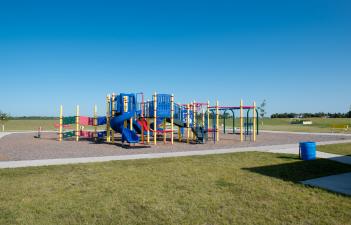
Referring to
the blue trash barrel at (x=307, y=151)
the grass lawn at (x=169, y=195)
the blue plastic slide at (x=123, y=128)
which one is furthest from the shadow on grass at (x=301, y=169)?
the blue plastic slide at (x=123, y=128)

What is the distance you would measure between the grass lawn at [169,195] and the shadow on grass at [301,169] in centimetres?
3

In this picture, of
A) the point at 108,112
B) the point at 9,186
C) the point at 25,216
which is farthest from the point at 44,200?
the point at 108,112

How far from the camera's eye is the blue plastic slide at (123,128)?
17556 millimetres

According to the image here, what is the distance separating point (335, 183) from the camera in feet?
25.8

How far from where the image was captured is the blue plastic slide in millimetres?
Result: 17556

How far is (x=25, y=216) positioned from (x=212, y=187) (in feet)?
13.7

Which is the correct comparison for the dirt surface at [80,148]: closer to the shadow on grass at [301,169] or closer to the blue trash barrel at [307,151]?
the blue trash barrel at [307,151]

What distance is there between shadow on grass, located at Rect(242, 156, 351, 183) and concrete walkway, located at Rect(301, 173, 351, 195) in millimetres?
341

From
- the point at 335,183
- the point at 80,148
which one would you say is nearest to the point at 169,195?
the point at 335,183

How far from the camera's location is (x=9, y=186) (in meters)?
7.52

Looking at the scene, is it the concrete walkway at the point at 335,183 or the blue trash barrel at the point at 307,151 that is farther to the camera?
the blue trash barrel at the point at 307,151

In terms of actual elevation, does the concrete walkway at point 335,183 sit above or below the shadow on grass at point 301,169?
below

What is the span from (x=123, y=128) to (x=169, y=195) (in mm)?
11793

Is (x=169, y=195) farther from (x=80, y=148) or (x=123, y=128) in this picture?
(x=123, y=128)
